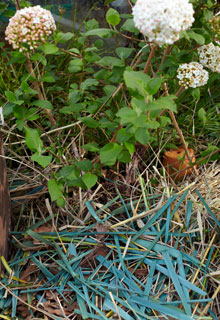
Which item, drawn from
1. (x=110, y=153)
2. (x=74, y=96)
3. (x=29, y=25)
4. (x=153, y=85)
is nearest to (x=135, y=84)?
(x=153, y=85)

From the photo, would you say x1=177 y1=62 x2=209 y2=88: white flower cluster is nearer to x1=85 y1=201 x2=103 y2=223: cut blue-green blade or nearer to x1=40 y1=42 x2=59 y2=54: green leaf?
x1=40 y1=42 x2=59 y2=54: green leaf

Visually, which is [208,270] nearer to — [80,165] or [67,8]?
[80,165]

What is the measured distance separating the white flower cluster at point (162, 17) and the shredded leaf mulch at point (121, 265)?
674mm

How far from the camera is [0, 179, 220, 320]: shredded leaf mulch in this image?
4.22 ft

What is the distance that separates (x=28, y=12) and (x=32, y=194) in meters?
0.76

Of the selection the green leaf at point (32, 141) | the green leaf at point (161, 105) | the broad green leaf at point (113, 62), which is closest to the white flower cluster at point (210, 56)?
the broad green leaf at point (113, 62)

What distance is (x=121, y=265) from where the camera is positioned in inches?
54.7

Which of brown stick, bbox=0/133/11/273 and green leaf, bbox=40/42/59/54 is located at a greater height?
green leaf, bbox=40/42/59/54

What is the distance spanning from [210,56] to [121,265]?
0.84 m

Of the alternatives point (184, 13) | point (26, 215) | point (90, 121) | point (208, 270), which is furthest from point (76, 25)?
point (208, 270)

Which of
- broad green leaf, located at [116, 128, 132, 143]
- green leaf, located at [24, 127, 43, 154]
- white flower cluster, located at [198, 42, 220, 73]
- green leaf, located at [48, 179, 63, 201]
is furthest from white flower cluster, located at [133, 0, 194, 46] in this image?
green leaf, located at [48, 179, 63, 201]

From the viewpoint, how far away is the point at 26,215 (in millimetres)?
1657

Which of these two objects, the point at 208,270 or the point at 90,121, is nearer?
the point at 208,270

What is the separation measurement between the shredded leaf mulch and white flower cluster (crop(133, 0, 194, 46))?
2.21 feet
